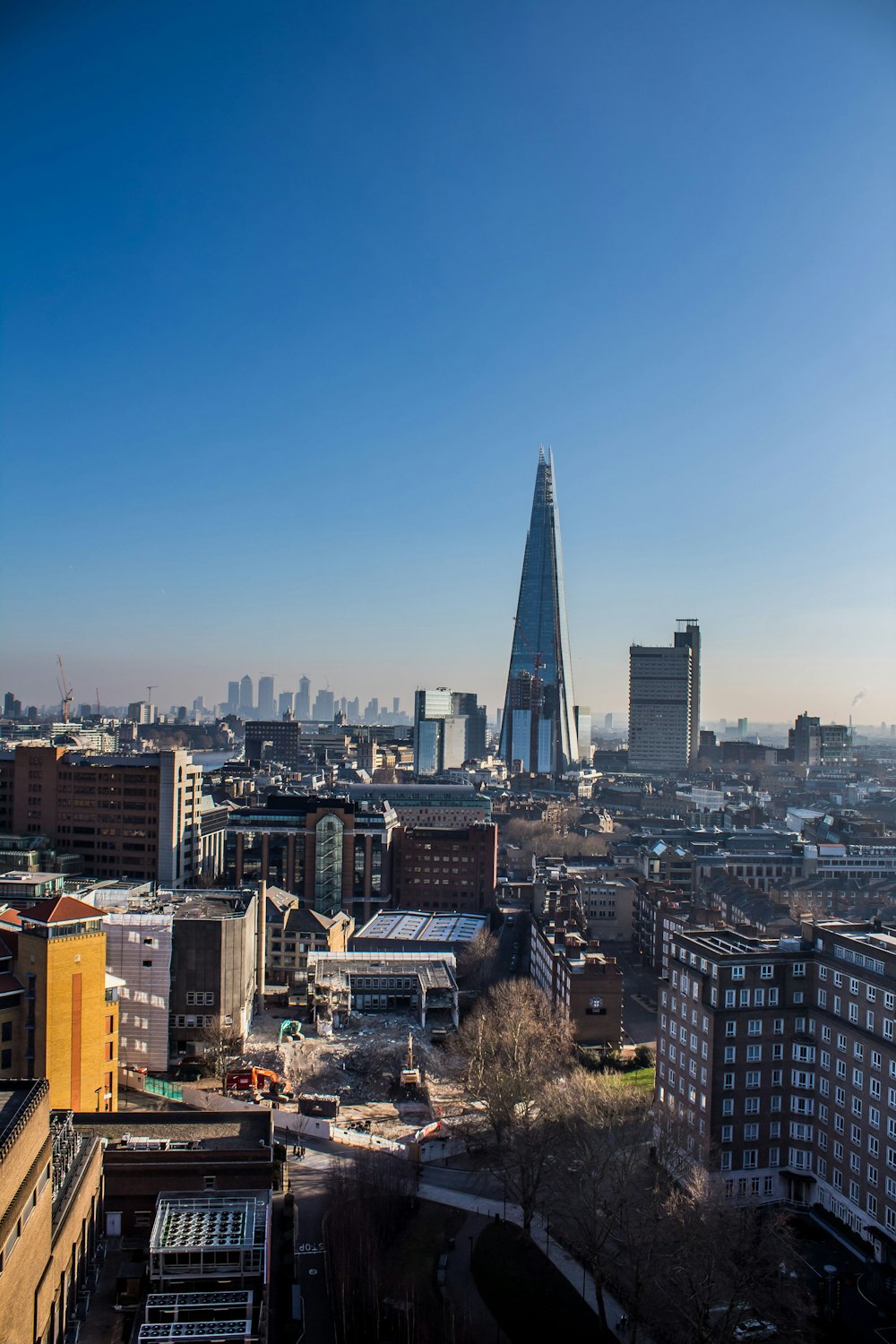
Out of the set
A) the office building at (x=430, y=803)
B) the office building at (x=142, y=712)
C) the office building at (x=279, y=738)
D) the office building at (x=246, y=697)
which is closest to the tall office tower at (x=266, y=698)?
the office building at (x=246, y=697)

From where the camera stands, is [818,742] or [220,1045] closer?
[220,1045]

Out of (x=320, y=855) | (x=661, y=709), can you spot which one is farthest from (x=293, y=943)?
(x=661, y=709)

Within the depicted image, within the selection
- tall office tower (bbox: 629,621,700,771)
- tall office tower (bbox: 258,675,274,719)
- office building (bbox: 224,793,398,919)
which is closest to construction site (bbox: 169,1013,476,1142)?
office building (bbox: 224,793,398,919)

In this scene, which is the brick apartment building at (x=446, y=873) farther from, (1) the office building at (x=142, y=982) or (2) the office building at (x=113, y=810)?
(1) the office building at (x=142, y=982)

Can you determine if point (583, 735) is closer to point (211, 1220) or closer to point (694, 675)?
point (694, 675)

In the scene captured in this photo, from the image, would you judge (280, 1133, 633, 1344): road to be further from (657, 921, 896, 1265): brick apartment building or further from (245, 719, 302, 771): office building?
(245, 719, 302, 771): office building

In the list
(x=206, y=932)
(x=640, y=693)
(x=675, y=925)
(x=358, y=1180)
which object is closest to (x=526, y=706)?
(x=640, y=693)
